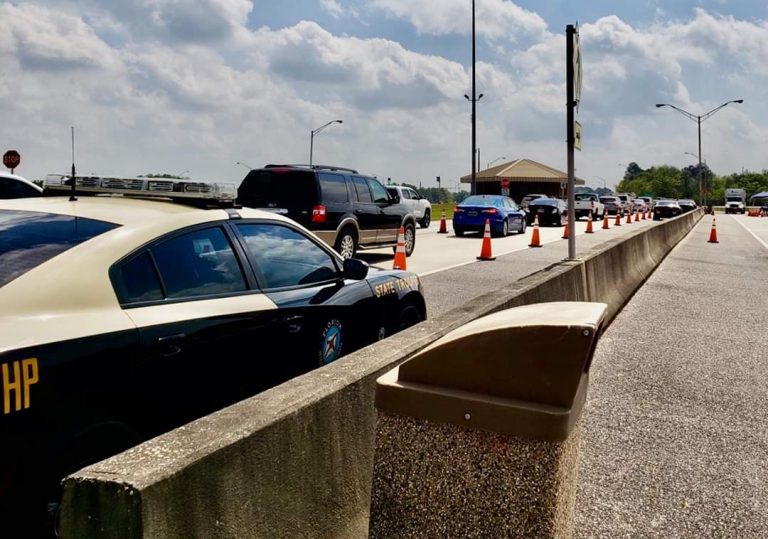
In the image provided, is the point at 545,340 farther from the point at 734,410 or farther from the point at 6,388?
the point at 734,410

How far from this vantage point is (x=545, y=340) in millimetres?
2160

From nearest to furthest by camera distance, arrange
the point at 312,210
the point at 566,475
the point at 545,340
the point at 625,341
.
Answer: the point at 545,340
the point at 566,475
the point at 625,341
the point at 312,210

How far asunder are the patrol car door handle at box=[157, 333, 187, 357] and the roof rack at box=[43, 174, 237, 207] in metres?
1.21

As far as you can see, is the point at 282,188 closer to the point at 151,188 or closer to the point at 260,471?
the point at 151,188

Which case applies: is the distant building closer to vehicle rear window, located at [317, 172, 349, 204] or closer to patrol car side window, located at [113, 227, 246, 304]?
vehicle rear window, located at [317, 172, 349, 204]

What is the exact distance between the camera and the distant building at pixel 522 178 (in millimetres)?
91312

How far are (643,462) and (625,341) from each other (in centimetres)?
396

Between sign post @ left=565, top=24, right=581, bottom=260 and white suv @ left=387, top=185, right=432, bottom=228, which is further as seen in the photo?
white suv @ left=387, top=185, right=432, bottom=228

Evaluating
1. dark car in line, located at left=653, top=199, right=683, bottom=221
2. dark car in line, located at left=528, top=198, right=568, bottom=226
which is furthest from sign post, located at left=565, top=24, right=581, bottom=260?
dark car in line, located at left=653, top=199, right=683, bottom=221

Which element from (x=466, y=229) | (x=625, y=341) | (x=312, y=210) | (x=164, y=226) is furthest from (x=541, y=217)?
(x=164, y=226)

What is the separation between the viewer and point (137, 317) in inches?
122

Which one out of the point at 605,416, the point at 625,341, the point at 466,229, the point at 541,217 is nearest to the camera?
the point at 605,416

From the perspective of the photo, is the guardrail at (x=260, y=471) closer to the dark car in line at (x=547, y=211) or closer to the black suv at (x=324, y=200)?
the black suv at (x=324, y=200)

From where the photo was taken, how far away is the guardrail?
1.70 meters
